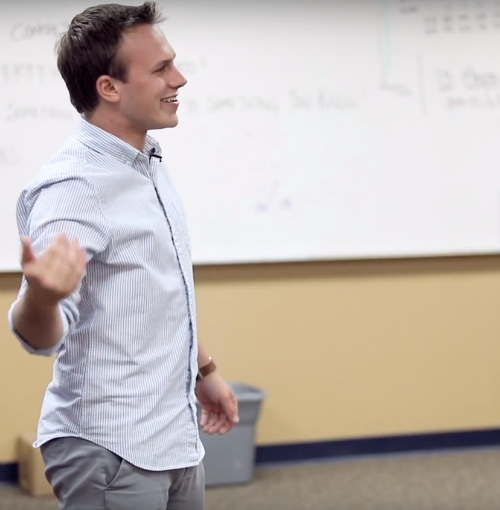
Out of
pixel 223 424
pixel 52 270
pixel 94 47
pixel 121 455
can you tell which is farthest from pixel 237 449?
pixel 52 270

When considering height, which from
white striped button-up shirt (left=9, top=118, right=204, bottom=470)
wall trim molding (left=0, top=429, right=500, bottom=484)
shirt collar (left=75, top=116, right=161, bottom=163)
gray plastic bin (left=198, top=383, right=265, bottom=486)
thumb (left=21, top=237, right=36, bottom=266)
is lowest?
wall trim molding (left=0, top=429, right=500, bottom=484)

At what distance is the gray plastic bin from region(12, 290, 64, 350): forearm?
Answer: 211 cm

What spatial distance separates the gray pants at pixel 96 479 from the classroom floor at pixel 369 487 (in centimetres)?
176

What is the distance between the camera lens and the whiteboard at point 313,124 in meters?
3.18

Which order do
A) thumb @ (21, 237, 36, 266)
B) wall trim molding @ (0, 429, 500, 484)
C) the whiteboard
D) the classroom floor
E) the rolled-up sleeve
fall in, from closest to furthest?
thumb @ (21, 237, 36, 266) → the rolled-up sleeve → the classroom floor → the whiteboard → wall trim molding @ (0, 429, 500, 484)

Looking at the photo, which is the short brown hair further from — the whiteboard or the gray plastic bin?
the gray plastic bin

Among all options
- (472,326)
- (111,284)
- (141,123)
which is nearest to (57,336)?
(111,284)

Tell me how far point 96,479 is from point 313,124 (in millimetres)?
2289

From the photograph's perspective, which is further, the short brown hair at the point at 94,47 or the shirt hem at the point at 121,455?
the short brown hair at the point at 94,47

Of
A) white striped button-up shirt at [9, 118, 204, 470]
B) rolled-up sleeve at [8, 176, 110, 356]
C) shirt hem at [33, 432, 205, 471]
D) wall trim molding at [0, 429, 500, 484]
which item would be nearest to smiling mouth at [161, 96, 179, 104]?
white striped button-up shirt at [9, 118, 204, 470]

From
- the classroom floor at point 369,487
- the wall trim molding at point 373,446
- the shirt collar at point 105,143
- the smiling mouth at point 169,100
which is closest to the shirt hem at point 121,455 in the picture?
the shirt collar at point 105,143

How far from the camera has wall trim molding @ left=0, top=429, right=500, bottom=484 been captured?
350 centimetres

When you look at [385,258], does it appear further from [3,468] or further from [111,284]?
[111,284]

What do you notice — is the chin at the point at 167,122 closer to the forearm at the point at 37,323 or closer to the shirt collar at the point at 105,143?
the shirt collar at the point at 105,143
